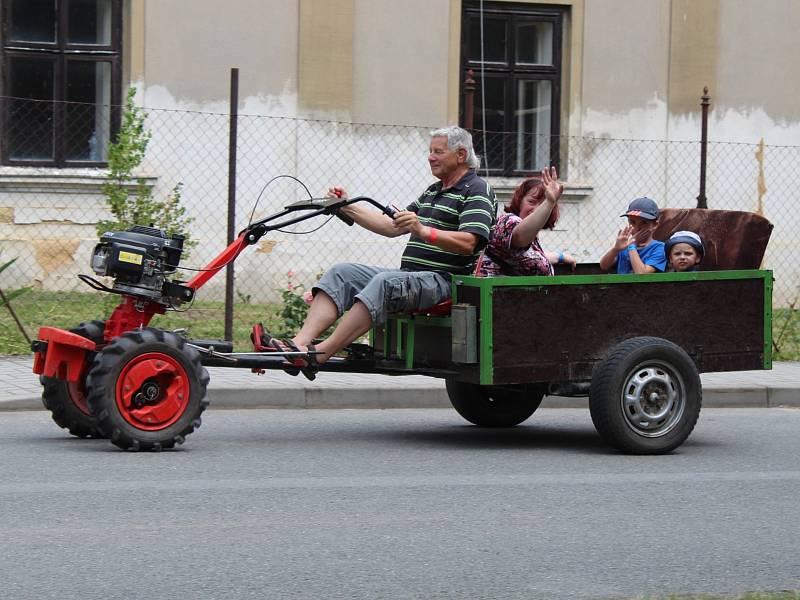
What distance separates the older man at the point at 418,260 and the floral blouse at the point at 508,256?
135 millimetres

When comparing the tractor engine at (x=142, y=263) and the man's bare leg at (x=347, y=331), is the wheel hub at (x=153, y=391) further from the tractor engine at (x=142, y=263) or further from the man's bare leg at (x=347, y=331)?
the man's bare leg at (x=347, y=331)

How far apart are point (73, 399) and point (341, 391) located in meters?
2.50

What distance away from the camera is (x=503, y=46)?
58.0ft

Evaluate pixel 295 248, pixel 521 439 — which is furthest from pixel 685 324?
pixel 295 248

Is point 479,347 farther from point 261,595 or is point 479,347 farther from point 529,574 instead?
point 261,595

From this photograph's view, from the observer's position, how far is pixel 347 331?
7691mm

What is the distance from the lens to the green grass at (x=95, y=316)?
1223 centimetres

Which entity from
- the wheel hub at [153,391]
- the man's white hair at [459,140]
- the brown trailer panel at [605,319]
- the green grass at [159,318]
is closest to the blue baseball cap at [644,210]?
→ the brown trailer panel at [605,319]

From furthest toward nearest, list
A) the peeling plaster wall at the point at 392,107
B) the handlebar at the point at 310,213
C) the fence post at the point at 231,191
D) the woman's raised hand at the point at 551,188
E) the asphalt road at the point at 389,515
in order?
the peeling plaster wall at the point at 392,107
the fence post at the point at 231,191
the handlebar at the point at 310,213
the woman's raised hand at the point at 551,188
the asphalt road at the point at 389,515

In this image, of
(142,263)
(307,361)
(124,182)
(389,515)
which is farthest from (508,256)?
(124,182)

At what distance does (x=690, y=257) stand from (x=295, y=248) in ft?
27.7

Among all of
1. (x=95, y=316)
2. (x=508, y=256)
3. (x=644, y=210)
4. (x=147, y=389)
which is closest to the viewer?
(x=147, y=389)

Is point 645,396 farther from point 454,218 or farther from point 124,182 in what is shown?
point 124,182

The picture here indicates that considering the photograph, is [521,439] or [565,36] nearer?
[521,439]
